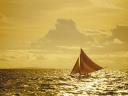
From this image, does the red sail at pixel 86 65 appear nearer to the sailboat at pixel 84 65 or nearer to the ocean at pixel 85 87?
the sailboat at pixel 84 65

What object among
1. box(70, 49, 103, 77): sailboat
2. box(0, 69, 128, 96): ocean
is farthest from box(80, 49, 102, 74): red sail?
box(0, 69, 128, 96): ocean

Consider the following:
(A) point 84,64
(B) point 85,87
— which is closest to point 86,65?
(A) point 84,64

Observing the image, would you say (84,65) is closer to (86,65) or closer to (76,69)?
(86,65)

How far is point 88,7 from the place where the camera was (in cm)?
629

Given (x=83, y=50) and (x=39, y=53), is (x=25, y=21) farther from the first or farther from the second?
(x=83, y=50)

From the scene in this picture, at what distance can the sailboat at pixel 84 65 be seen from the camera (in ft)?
20.2

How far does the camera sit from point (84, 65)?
6715 millimetres

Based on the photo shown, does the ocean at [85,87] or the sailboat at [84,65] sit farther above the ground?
the sailboat at [84,65]

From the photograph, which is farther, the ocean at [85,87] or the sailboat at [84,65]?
the ocean at [85,87]

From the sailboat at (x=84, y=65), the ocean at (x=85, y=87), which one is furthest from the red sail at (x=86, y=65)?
the ocean at (x=85, y=87)

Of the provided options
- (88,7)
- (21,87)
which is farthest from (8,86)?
(88,7)

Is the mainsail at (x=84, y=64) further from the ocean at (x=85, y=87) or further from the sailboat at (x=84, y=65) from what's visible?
the ocean at (x=85, y=87)

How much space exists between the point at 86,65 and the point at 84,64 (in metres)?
0.16

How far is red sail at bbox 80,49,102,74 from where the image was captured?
614cm
